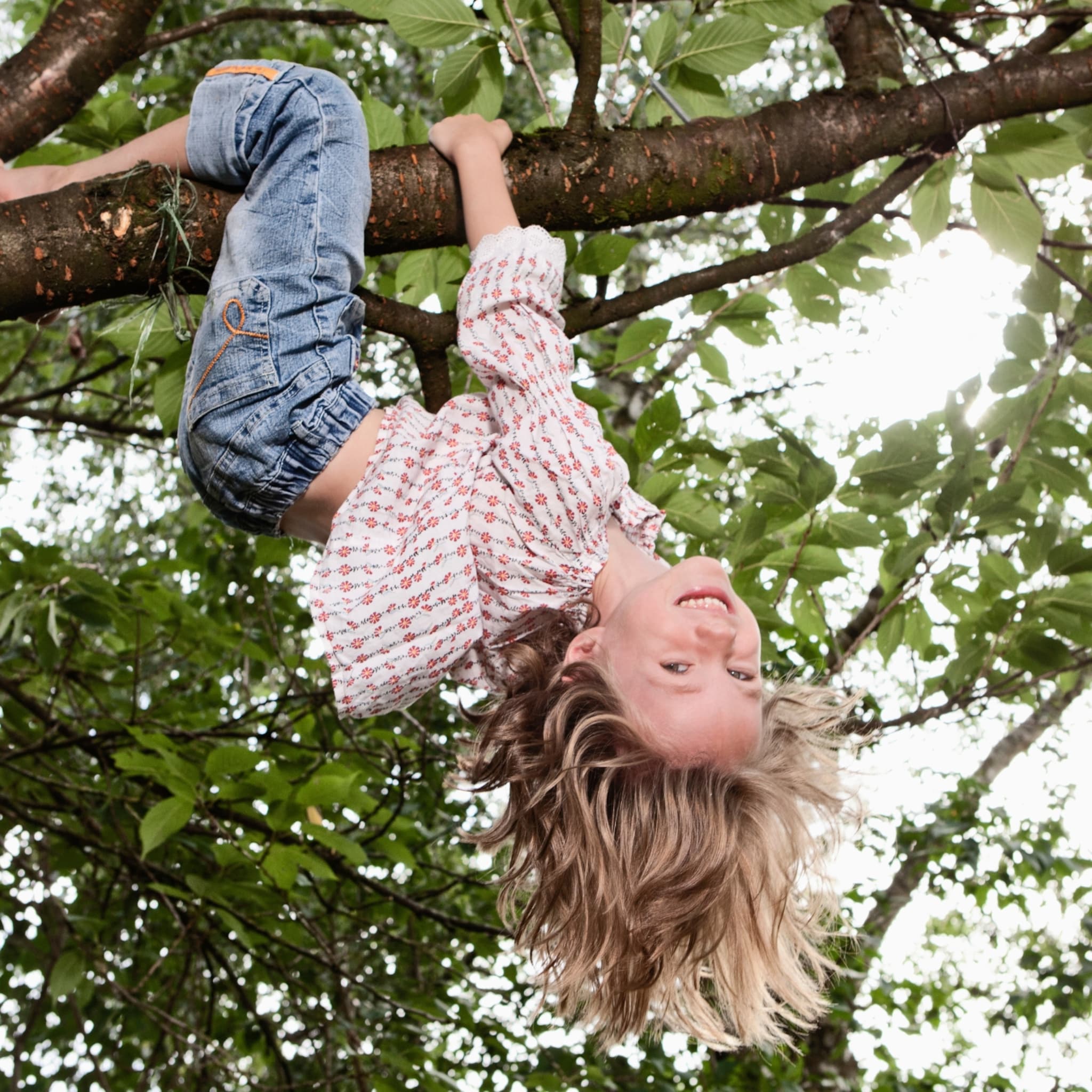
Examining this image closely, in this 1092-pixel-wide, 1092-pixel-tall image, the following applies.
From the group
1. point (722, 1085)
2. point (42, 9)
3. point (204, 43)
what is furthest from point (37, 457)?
point (722, 1085)

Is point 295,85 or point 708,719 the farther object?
point 708,719

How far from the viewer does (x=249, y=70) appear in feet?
6.07

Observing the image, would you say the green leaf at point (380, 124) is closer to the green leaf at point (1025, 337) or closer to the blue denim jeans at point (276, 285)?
the blue denim jeans at point (276, 285)

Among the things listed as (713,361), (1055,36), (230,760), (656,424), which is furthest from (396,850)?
(1055,36)

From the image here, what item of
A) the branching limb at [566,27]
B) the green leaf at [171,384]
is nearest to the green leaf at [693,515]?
the branching limb at [566,27]

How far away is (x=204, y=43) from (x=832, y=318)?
618cm

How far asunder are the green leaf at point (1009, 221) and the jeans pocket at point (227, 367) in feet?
4.73

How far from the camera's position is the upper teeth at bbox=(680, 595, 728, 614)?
6.31 feet

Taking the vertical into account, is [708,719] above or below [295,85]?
below

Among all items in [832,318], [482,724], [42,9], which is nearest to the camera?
[482,724]

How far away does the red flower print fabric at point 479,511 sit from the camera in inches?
71.5

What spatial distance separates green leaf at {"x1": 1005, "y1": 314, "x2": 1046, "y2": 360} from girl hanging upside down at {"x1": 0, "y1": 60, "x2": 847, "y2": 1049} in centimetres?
88

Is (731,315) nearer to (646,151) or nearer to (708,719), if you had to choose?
(646,151)

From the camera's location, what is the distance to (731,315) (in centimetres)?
255
